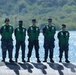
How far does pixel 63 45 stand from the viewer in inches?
974

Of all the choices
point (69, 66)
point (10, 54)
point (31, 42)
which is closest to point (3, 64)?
point (10, 54)

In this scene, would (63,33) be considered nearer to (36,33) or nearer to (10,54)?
(36,33)

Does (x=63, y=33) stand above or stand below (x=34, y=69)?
above

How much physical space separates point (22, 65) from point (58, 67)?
233cm

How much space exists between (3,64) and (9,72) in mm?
1266

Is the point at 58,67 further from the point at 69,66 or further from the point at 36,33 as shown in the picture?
the point at 36,33

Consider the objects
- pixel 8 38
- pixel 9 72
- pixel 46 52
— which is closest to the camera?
pixel 9 72

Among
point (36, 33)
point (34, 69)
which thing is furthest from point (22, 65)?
point (36, 33)

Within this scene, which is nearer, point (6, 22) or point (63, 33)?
point (6, 22)

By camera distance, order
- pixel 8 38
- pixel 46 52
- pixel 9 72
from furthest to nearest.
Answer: pixel 46 52, pixel 8 38, pixel 9 72

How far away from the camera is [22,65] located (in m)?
23.1

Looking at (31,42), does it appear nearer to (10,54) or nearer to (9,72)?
(10,54)

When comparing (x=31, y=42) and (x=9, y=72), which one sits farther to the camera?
(x=31, y=42)

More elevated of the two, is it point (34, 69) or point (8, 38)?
point (8, 38)
